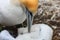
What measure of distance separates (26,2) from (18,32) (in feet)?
0.75

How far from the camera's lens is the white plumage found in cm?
172

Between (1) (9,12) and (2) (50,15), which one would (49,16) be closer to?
(2) (50,15)

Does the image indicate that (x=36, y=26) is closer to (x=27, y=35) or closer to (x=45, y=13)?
(x=27, y=35)

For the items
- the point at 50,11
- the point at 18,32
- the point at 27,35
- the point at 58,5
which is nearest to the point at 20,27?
the point at 18,32

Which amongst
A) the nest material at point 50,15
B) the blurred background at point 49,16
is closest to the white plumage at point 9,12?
the blurred background at point 49,16

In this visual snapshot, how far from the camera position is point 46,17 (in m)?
2.06

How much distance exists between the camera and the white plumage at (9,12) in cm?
172

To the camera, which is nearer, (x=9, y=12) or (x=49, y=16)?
(x=9, y=12)

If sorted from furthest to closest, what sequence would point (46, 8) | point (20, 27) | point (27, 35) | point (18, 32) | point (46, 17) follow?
point (46, 8) < point (46, 17) < point (20, 27) < point (18, 32) < point (27, 35)

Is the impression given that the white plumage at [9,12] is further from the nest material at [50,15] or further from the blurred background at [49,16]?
the nest material at [50,15]

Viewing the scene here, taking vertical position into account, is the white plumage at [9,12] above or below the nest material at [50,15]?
above

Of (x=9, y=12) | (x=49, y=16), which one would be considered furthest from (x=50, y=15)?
(x=9, y=12)

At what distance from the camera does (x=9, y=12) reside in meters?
1.73

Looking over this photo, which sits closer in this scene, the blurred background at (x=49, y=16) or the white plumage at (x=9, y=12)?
the white plumage at (x=9, y=12)
